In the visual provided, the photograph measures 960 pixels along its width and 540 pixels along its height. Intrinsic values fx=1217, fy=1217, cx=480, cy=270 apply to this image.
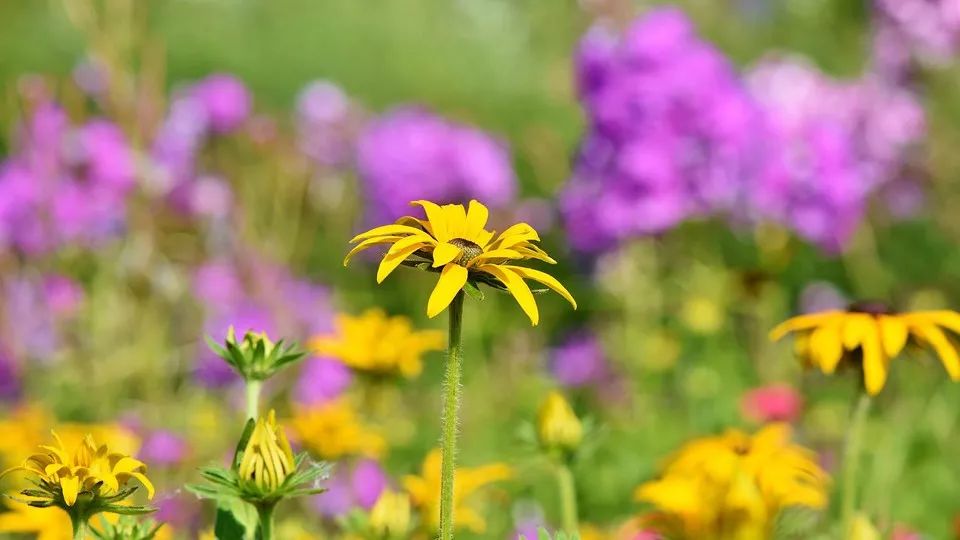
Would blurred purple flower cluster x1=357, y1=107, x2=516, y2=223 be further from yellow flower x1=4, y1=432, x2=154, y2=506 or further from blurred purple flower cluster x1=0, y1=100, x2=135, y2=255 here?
yellow flower x1=4, y1=432, x2=154, y2=506

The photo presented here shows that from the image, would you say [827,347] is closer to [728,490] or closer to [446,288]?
[728,490]

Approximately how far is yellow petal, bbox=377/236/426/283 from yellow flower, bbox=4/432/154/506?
191 mm

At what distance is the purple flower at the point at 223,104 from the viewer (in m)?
2.48

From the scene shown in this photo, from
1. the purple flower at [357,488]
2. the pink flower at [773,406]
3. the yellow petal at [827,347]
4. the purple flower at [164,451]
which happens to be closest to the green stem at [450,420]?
the yellow petal at [827,347]

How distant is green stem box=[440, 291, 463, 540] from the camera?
2.36ft

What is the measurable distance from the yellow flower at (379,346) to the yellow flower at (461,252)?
1.82 feet

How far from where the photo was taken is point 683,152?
97.0 inches

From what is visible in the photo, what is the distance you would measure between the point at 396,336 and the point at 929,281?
8.49ft

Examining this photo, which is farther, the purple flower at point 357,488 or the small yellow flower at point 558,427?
the purple flower at point 357,488

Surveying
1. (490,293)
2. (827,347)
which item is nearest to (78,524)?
(827,347)

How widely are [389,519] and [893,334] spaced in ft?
1.40

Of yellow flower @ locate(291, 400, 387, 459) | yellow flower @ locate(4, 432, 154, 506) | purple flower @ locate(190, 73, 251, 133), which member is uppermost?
purple flower @ locate(190, 73, 251, 133)

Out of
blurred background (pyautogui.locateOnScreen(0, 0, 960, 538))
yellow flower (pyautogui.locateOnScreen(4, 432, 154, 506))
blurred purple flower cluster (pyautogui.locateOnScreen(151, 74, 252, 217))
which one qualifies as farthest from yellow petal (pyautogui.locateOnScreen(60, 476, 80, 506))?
blurred purple flower cluster (pyautogui.locateOnScreen(151, 74, 252, 217))

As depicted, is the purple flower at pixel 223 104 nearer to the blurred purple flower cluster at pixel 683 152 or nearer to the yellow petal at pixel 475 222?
the blurred purple flower cluster at pixel 683 152
